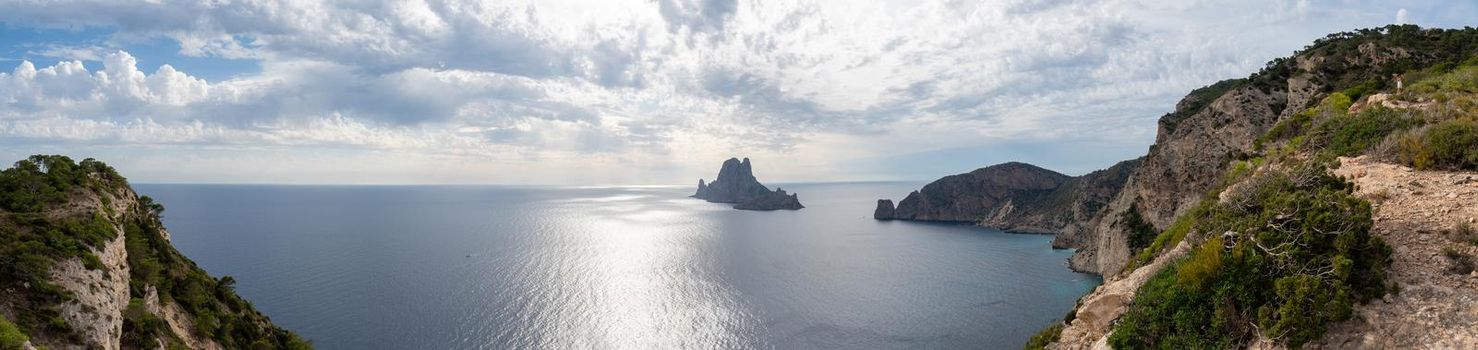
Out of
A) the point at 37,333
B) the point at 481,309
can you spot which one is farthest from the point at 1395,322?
the point at 481,309

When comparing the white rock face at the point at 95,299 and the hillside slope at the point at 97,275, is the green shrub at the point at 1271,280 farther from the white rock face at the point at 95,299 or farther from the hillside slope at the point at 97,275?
the white rock face at the point at 95,299

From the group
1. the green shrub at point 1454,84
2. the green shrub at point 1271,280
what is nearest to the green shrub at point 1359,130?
the green shrub at point 1454,84

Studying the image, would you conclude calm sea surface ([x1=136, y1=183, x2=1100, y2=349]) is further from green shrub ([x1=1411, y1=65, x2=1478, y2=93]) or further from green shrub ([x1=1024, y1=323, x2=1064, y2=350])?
green shrub ([x1=1024, y1=323, x2=1064, y2=350])

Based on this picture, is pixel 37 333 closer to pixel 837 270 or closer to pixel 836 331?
pixel 836 331

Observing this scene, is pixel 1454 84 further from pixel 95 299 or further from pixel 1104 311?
pixel 95 299

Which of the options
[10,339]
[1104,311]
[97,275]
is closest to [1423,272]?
[1104,311]

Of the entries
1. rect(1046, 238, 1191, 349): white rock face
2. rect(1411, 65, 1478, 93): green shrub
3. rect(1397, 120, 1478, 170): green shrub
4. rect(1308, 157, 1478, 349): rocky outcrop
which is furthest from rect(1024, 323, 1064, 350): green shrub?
Result: rect(1411, 65, 1478, 93): green shrub
